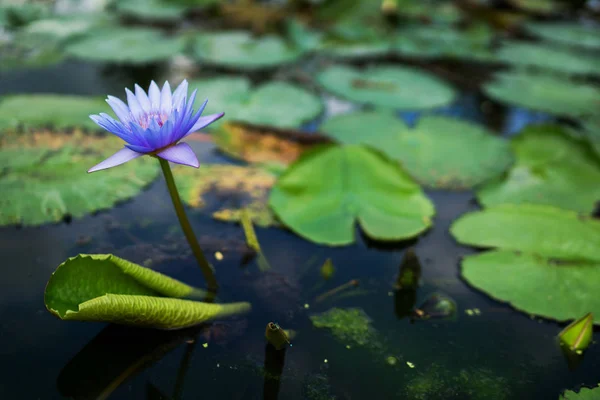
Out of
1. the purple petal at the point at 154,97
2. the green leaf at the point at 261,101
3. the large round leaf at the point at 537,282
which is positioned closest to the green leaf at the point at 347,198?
the large round leaf at the point at 537,282

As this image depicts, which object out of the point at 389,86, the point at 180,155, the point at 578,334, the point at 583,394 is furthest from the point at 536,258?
the point at 389,86

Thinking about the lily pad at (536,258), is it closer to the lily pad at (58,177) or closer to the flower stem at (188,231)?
the flower stem at (188,231)

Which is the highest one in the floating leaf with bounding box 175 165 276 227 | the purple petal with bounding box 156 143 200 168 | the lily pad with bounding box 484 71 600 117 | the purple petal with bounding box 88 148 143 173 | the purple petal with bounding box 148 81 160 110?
the purple petal with bounding box 148 81 160 110

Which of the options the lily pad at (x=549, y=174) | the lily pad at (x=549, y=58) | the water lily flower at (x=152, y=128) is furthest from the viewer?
the lily pad at (x=549, y=58)

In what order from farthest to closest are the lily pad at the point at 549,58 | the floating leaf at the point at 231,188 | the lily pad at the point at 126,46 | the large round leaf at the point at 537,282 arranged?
the lily pad at the point at 549,58 < the lily pad at the point at 126,46 < the floating leaf at the point at 231,188 < the large round leaf at the point at 537,282

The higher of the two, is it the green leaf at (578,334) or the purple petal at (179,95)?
the purple petal at (179,95)

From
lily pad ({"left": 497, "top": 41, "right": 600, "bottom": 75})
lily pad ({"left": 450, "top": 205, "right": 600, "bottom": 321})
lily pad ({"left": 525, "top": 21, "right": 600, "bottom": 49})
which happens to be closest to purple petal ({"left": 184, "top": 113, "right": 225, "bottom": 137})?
lily pad ({"left": 450, "top": 205, "right": 600, "bottom": 321})

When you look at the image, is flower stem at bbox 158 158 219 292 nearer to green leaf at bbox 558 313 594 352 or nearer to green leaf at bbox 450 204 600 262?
green leaf at bbox 450 204 600 262
